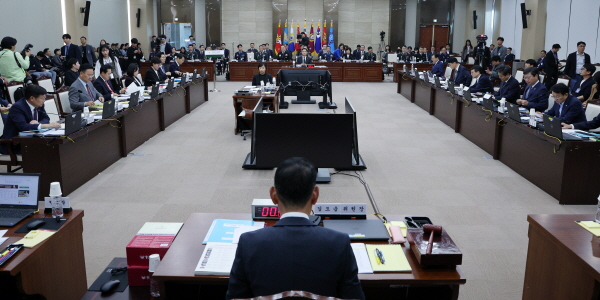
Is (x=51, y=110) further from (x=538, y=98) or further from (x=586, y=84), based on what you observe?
(x=586, y=84)

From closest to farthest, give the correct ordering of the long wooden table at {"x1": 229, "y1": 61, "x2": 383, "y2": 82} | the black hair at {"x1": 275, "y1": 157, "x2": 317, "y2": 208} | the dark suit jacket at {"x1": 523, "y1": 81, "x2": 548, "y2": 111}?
the black hair at {"x1": 275, "y1": 157, "x2": 317, "y2": 208} < the dark suit jacket at {"x1": 523, "y1": 81, "x2": 548, "y2": 111} < the long wooden table at {"x1": 229, "y1": 61, "x2": 383, "y2": 82}

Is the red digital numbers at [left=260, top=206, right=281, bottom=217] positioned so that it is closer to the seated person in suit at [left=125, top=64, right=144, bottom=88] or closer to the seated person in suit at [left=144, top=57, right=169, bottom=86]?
the seated person in suit at [left=125, top=64, right=144, bottom=88]

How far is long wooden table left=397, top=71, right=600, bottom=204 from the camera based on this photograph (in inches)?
186

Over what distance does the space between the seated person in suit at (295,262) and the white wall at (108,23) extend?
14754mm

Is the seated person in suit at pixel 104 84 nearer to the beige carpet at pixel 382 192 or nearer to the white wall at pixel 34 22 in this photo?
the beige carpet at pixel 382 192

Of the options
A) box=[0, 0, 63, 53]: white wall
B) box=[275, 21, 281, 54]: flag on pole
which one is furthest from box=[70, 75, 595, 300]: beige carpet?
box=[275, 21, 281, 54]: flag on pole

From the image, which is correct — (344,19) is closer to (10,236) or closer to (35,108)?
(35,108)

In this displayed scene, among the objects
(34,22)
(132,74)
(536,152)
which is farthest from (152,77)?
(536,152)

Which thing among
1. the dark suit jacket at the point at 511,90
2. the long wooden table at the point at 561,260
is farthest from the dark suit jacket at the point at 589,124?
the long wooden table at the point at 561,260

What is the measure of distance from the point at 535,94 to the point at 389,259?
5368 millimetres

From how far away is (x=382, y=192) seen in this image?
5.13 metres

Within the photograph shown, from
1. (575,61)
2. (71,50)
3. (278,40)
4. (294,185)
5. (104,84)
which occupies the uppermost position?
(278,40)

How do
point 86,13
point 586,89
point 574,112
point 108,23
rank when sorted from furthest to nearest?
point 108,23
point 86,13
point 586,89
point 574,112

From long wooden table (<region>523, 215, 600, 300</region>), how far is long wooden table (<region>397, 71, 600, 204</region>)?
227cm
